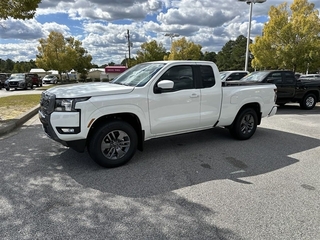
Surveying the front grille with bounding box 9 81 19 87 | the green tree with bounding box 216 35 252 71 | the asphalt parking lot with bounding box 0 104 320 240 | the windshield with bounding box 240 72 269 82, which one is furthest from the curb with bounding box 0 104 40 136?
the green tree with bounding box 216 35 252 71

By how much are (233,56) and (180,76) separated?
84.1 metres

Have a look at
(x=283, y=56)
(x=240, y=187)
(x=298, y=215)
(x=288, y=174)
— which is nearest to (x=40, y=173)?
(x=240, y=187)

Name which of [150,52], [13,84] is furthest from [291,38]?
[150,52]

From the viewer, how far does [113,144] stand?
4.39 meters

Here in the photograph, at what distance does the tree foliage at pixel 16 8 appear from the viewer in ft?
23.2

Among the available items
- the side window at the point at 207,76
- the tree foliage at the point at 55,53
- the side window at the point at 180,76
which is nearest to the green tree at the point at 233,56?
the tree foliage at the point at 55,53

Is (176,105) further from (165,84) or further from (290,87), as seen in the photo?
(290,87)

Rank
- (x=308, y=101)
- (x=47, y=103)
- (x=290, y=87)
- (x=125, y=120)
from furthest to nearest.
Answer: (x=308, y=101) → (x=290, y=87) → (x=125, y=120) → (x=47, y=103)

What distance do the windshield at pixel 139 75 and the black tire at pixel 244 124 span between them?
2403 mm

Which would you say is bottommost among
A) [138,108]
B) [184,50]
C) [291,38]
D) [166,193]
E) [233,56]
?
[166,193]

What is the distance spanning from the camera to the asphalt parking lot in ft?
8.91

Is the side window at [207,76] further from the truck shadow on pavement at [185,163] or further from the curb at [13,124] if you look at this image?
the curb at [13,124]

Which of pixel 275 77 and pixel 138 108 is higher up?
pixel 275 77

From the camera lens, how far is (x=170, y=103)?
4.79m
